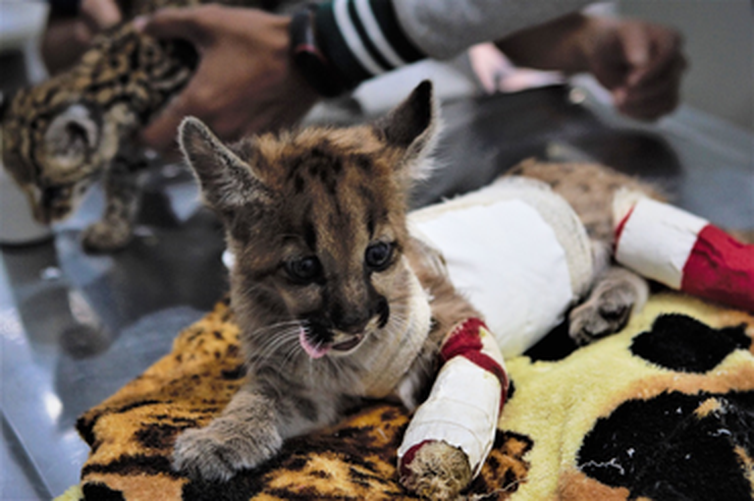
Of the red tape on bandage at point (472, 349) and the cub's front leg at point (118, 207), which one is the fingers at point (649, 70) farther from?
the cub's front leg at point (118, 207)

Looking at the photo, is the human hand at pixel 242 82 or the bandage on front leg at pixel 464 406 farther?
the human hand at pixel 242 82

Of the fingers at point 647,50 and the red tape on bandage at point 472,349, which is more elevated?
the red tape on bandage at point 472,349

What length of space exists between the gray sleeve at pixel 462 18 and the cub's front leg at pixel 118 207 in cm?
105

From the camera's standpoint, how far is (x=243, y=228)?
1.29 metres

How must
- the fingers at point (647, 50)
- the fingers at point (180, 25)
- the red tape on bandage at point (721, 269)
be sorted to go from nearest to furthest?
the red tape on bandage at point (721, 269) → the fingers at point (180, 25) → the fingers at point (647, 50)

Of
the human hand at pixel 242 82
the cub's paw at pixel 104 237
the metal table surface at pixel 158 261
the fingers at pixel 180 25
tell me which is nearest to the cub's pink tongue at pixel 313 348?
the metal table surface at pixel 158 261

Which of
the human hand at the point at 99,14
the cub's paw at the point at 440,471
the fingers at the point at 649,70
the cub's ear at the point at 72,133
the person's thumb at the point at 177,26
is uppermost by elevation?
the person's thumb at the point at 177,26

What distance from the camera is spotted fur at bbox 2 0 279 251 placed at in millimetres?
2188

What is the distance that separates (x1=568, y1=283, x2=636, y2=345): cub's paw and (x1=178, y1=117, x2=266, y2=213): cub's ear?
801 mm

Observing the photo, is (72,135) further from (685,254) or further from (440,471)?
(685,254)

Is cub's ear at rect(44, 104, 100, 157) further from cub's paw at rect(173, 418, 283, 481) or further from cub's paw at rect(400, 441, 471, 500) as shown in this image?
cub's paw at rect(400, 441, 471, 500)

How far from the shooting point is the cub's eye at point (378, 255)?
48.8 inches

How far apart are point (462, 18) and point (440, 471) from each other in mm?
1312

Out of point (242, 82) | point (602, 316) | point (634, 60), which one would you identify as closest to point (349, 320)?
point (602, 316)
